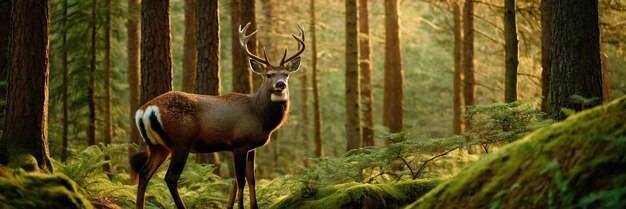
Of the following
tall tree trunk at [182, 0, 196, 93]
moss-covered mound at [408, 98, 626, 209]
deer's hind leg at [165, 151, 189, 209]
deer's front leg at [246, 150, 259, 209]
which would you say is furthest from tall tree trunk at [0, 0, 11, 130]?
moss-covered mound at [408, 98, 626, 209]

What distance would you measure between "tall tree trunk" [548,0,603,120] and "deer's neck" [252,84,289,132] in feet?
11.5

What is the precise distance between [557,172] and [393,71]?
20.7m

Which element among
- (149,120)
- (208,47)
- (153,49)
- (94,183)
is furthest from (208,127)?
(208,47)

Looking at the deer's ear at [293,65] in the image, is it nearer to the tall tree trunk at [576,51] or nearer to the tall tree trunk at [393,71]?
the tall tree trunk at [576,51]

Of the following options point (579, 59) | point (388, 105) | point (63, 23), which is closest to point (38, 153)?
point (579, 59)

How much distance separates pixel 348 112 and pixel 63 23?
298 inches

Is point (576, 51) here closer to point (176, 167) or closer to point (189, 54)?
point (176, 167)

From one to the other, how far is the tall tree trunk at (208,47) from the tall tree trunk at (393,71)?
9.81 metres

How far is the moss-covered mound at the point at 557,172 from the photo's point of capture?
3754 mm

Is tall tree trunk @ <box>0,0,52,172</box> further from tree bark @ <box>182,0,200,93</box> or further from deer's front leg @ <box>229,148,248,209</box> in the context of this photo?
tree bark @ <box>182,0,200,93</box>

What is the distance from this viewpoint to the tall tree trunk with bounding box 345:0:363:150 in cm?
1923

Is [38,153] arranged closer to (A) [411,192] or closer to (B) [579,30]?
(A) [411,192]

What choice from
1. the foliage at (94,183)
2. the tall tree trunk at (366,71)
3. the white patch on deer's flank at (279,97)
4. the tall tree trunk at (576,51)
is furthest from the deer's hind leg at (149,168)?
the tall tree trunk at (366,71)

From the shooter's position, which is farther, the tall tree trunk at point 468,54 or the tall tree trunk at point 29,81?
the tall tree trunk at point 468,54
